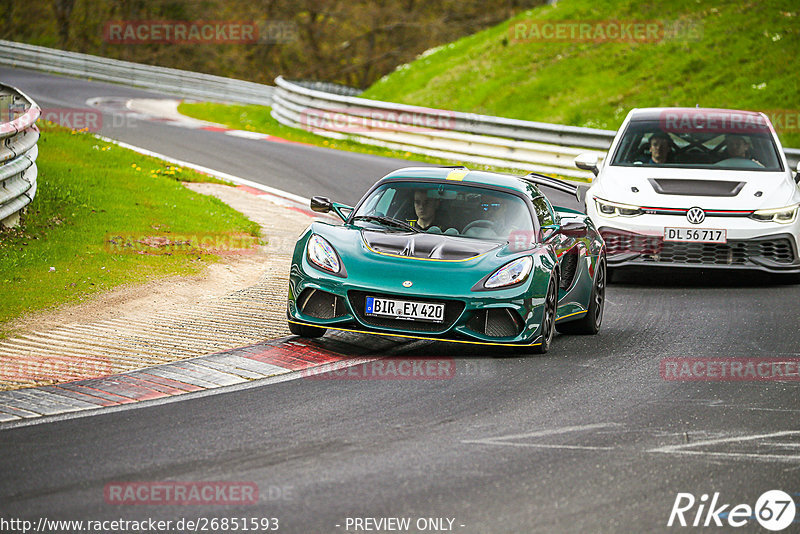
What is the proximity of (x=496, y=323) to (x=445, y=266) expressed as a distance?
56 centimetres

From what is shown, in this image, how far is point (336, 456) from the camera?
232 inches

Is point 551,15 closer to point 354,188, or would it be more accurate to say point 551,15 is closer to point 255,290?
point 354,188

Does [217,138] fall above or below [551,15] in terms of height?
below

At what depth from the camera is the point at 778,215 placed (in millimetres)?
12375

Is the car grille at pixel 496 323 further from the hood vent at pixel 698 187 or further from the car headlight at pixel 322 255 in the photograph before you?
the hood vent at pixel 698 187

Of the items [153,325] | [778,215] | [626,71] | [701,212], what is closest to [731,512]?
[153,325]

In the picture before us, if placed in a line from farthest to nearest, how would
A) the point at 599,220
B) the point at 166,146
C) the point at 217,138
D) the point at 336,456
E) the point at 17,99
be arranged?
1. the point at 217,138
2. the point at 166,146
3. the point at 17,99
4. the point at 599,220
5. the point at 336,456

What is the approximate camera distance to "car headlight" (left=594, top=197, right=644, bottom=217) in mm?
12461

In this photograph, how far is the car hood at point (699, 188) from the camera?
40.5 feet

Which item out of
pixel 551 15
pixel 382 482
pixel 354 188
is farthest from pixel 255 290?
pixel 551 15

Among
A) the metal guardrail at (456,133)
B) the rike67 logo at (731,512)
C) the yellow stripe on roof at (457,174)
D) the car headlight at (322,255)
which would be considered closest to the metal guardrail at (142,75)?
the metal guardrail at (456,133)

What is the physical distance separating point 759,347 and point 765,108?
16607 mm

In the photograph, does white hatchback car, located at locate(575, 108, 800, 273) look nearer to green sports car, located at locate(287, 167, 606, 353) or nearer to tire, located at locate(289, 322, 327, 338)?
green sports car, located at locate(287, 167, 606, 353)

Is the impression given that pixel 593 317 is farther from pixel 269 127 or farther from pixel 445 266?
pixel 269 127
